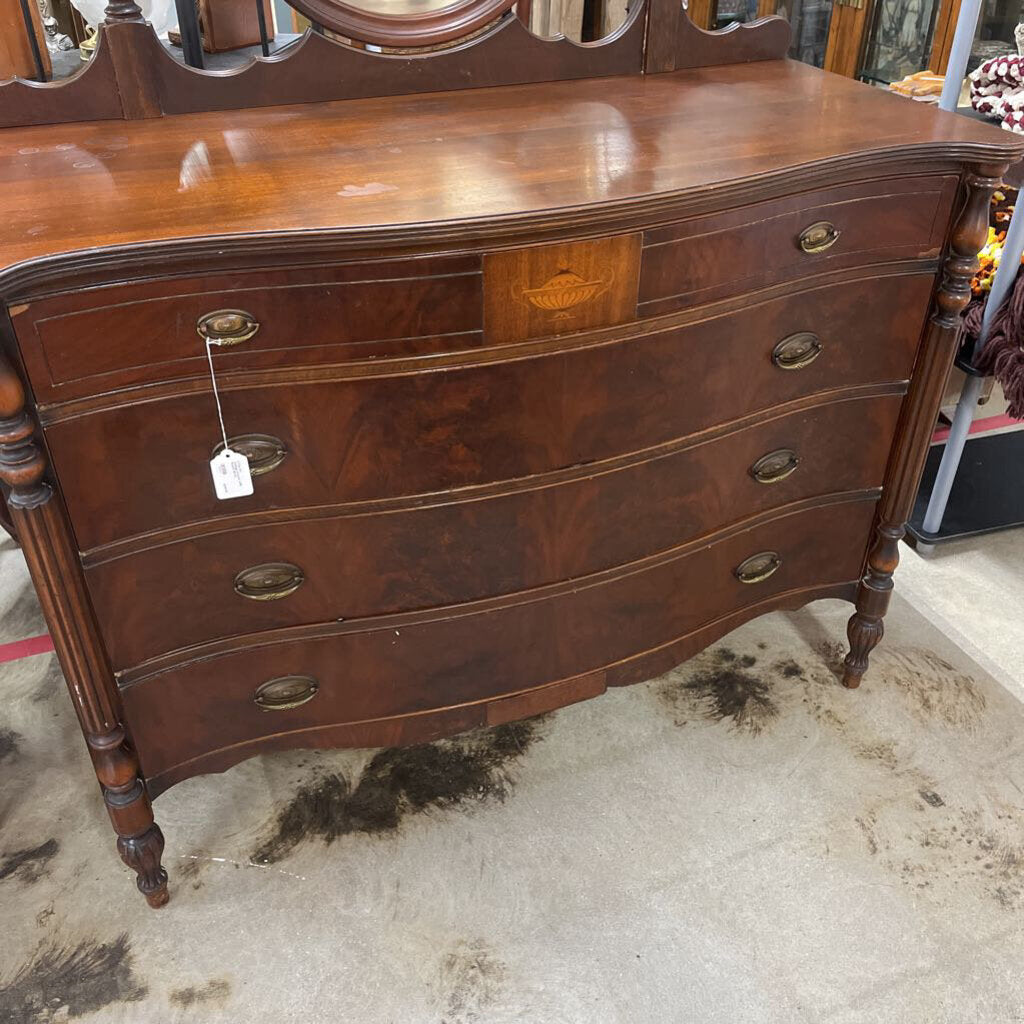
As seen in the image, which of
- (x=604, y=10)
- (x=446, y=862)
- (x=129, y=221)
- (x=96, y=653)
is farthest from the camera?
(x=604, y=10)

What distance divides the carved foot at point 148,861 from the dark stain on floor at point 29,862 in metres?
0.19

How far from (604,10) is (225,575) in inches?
55.5

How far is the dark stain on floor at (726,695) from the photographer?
1.92m

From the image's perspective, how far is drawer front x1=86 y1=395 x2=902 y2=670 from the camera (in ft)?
4.35

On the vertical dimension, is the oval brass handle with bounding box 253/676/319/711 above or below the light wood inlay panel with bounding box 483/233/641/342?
below

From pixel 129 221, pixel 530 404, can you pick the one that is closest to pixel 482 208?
pixel 530 404

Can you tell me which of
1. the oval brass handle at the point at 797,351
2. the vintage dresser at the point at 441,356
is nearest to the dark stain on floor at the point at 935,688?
the vintage dresser at the point at 441,356

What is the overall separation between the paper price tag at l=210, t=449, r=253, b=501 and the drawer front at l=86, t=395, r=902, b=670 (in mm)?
88

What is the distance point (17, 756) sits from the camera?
6.02ft

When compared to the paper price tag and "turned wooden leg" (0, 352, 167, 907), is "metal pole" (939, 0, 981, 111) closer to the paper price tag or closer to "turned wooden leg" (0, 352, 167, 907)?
the paper price tag

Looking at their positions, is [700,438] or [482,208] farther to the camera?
[700,438]

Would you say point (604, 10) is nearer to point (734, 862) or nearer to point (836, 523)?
point (836, 523)

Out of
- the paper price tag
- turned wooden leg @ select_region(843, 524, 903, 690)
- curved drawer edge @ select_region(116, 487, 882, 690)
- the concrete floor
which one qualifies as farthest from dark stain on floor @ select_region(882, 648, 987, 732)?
the paper price tag

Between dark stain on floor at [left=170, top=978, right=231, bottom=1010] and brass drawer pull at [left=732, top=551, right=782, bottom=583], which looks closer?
dark stain on floor at [left=170, top=978, right=231, bottom=1010]
